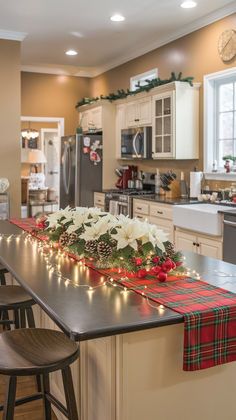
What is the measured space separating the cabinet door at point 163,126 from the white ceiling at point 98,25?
0.83 meters

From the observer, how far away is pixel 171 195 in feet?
18.9

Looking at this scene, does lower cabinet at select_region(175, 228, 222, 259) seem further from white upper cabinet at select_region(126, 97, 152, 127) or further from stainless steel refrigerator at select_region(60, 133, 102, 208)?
stainless steel refrigerator at select_region(60, 133, 102, 208)

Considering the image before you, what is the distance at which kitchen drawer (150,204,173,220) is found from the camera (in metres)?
5.11

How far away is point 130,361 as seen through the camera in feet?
5.40

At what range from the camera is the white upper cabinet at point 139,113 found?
609 cm

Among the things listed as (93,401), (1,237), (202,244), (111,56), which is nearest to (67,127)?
(111,56)

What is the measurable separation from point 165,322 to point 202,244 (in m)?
2.93

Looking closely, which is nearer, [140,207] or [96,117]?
[140,207]

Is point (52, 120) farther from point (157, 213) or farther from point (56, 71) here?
point (157, 213)

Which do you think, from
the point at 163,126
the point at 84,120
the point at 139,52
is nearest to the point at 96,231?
the point at 163,126

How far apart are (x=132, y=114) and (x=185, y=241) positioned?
8.08 feet

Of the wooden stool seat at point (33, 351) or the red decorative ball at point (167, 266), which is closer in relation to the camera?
the wooden stool seat at point (33, 351)

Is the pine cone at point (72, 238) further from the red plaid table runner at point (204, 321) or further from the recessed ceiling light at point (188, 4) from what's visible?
the recessed ceiling light at point (188, 4)

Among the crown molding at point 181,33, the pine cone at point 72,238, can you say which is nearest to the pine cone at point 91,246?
the pine cone at point 72,238
